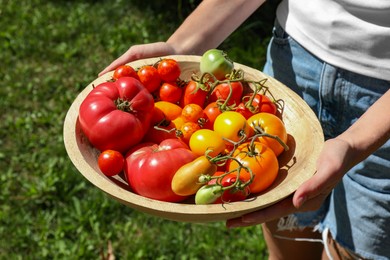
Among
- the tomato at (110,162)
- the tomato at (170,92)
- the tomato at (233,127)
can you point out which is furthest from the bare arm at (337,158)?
the tomato at (170,92)

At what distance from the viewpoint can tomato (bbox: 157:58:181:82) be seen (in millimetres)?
1778

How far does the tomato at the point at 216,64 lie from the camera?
1779 millimetres

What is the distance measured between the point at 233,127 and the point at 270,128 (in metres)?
0.10

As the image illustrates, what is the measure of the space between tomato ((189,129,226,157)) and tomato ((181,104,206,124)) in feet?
0.23

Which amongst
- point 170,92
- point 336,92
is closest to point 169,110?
point 170,92

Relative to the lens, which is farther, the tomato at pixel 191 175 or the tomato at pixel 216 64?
the tomato at pixel 216 64

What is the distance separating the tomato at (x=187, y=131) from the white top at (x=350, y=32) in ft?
1.38

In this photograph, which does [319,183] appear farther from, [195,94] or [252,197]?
[195,94]

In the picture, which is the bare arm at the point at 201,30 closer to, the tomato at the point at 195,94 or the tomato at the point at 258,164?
the tomato at the point at 195,94

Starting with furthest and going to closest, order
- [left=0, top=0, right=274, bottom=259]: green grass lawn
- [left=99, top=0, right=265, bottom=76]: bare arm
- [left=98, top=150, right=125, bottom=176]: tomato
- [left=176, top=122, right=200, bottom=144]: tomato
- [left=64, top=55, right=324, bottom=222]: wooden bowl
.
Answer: [left=0, top=0, right=274, bottom=259]: green grass lawn < [left=99, top=0, right=265, bottom=76]: bare arm < [left=176, top=122, right=200, bottom=144]: tomato < [left=98, top=150, right=125, bottom=176]: tomato < [left=64, top=55, right=324, bottom=222]: wooden bowl

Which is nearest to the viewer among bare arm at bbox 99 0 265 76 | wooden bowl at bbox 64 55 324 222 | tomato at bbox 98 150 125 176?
wooden bowl at bbox 64 55 324 222

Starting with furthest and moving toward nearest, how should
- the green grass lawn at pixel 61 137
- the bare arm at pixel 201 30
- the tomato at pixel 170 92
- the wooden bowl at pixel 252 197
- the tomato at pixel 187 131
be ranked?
the green grass lawn at pixel 61 137 < the bare arm at pixel 201 30 < the tomato at pixel 170 92 < the tomato at pixel 187 131 < the wooden bowl at pixel 252 197

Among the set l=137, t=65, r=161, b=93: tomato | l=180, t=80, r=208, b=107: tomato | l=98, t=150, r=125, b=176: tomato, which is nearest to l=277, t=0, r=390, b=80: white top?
l=180, t=80, r=208, b=107: tomato

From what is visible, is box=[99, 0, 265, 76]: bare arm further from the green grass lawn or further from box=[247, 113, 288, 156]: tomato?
the green grass lawn
